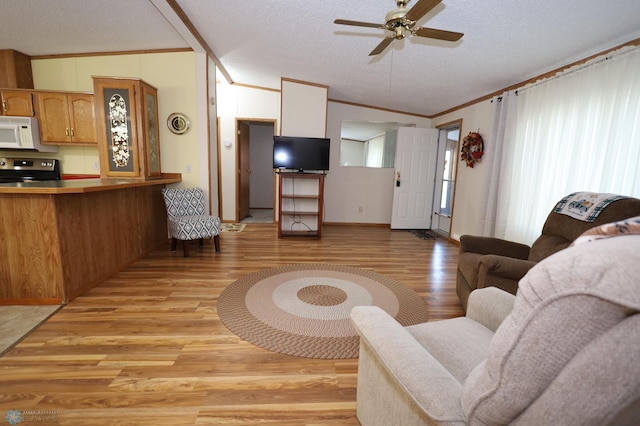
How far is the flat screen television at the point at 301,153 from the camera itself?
460cm

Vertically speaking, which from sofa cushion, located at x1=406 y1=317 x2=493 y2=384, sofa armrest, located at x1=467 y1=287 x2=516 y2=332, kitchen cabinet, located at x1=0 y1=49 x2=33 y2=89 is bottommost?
sofa cushion, located at x1=406 y1=317 x2=493 y2=384

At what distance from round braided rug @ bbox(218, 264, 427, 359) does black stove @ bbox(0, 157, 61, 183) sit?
11.5 feet

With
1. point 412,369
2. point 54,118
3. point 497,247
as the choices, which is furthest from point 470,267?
point 54,118

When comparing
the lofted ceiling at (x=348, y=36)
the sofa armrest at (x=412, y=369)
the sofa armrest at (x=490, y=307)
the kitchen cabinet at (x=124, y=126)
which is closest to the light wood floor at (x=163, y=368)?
the sofa armrest at (x=412, y=369)

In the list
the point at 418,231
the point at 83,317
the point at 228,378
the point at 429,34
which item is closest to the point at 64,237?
the point at 83,317

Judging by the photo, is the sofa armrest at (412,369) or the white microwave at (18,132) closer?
the sofa armrest at (412,369)

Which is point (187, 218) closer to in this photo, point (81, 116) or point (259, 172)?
point (81, 116)

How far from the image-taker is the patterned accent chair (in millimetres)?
3492

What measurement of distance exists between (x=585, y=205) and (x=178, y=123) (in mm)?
4552

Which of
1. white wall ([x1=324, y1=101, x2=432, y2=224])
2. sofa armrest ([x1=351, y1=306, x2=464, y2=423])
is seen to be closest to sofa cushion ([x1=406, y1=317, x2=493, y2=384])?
sofa armrest ([x1=351, y1=306, x2=464, y2=423])

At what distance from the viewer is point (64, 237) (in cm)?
233

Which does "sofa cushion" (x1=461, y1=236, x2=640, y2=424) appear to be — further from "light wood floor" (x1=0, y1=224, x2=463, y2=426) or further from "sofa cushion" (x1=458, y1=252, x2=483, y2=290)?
"sofa cushion" (x1=458, y1=252, x2=483, y2=290)

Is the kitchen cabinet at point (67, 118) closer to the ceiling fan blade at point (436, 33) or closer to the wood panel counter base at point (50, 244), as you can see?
the wood panel counter base at point (50, 244)

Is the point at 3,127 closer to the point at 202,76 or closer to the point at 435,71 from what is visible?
the point at 202,76
